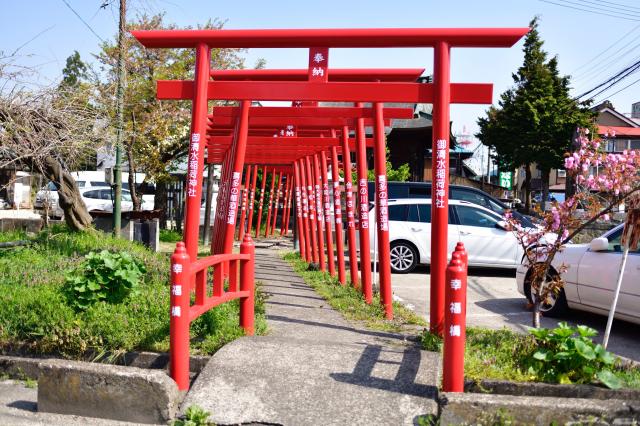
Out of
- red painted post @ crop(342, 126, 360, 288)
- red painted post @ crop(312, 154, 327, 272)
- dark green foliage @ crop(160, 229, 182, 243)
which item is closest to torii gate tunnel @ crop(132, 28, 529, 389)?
red painted post @ crop(342, 126, 360, 288)

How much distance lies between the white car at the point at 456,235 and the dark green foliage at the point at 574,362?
8.58 metres

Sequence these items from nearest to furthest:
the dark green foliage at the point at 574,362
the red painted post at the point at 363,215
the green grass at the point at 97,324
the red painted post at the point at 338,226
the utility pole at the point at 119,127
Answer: the dark green foliage at the point at 574,362 < the green grass at the point at 97,324 < the red painted post at the point at 363,215 < the red painted post at the point at 338,226 < the utility pole at the point at 119,127

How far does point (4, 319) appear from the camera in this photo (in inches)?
239

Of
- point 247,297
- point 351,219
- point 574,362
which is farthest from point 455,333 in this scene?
point 351,219

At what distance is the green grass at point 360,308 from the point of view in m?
7.39

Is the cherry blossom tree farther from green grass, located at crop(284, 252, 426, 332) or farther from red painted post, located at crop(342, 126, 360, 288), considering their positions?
red painted post, located at crop(342, 126, 360, 288)

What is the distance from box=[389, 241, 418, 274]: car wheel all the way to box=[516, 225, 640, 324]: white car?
5.03 m

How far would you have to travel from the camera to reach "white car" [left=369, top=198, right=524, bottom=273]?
13.7m

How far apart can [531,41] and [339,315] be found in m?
37.4

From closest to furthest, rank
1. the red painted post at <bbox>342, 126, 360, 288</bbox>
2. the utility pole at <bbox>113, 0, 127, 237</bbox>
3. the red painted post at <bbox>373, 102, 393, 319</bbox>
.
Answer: the red painted post at <bbox>373, 102, 393, 319</bbox> < the red painted post at <bbox>342, 126, 360, 288</bbox> < the utility pole at <bbox>113, 0, 127, 237</bbox>

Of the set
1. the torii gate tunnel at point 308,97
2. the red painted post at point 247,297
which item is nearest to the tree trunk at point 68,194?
the torii gate tunnel at point 308,97

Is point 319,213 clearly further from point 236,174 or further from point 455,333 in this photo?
point 455,333

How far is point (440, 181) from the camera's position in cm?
632

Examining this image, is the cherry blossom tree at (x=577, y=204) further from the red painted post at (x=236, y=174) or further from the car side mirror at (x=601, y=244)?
the red painted post at (x=236, y=174)
